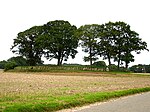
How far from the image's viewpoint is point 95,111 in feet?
41.5

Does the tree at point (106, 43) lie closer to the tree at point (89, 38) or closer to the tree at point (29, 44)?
the tree at point (89, 38)

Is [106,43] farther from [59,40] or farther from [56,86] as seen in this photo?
[56,86]

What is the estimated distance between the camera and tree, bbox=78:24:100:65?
81000mm

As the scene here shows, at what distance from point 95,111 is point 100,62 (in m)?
76.6

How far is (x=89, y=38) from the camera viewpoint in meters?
81.4

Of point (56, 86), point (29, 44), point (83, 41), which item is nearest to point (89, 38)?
point (83, 41)

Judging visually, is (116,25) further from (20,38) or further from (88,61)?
(20,38)

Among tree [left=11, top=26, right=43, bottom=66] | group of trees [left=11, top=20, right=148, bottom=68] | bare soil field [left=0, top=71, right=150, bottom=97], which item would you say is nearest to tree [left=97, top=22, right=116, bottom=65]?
group of trees [left=11, top=20, right=148, bottom=68]

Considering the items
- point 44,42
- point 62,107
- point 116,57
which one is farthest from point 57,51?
point 62,107

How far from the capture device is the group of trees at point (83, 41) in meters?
79.4

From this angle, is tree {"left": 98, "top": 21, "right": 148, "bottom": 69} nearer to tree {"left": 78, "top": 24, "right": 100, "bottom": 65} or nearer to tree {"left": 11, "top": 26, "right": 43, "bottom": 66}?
tree {"left": 78, "top": 24, "right": 100, "bottom": 65}

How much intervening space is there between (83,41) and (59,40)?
23.7 feet

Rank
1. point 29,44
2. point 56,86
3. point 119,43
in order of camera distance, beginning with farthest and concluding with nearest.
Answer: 1. point 29,44
2. point 119,43
3. point 56,86

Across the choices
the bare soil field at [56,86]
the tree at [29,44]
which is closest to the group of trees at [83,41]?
the tree at [29,44]
